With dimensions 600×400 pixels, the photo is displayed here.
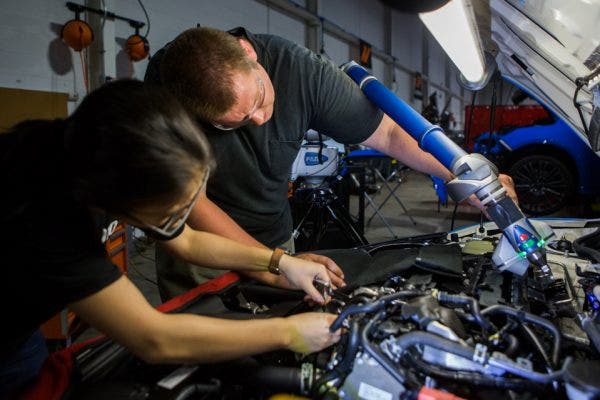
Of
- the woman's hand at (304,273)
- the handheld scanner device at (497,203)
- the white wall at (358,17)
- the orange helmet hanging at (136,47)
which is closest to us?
the handheld scanner device at (497,203)

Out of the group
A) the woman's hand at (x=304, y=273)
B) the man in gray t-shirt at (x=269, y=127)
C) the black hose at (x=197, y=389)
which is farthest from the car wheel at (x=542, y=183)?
the black hose at (x=197, y=389)

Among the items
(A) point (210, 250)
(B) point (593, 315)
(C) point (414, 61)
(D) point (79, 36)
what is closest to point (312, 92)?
(A) point (210, 250)

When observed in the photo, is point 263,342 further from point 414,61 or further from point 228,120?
point 414,61

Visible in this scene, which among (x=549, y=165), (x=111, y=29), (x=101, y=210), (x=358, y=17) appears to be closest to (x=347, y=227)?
(x=101, y=210)

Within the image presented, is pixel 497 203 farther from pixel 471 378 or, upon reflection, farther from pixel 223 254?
pixel 223 254

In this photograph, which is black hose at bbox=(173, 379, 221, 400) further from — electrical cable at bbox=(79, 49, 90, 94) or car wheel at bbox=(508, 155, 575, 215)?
car wheel at bbox=(508, 155, 575, 215)

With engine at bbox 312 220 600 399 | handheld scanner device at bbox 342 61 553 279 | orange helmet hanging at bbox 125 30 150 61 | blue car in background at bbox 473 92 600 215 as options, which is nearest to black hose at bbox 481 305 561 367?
engine at bbox 312 220 600 399

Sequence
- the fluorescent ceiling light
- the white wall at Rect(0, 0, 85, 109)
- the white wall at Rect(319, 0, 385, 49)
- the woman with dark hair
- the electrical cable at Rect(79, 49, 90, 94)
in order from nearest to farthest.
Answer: the woman with dark hair, the fluorescent ceiling light, the white wall at Rect(0, 0, 85, 109), the electrical cable at Rect(79, 49, 90, 94), the white wall at Rect(319, 0, 385, 49)

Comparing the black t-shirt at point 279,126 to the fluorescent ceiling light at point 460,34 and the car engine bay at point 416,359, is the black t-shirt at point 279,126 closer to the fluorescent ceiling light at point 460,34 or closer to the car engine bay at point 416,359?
the fluorescent ceiling light at point 460,34

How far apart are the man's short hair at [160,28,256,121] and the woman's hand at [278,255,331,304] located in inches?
19.3

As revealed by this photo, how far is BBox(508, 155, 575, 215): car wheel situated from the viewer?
4531 mm

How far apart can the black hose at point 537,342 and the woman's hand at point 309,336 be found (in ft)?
1.29

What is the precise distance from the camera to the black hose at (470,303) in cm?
83

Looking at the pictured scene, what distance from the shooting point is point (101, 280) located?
0.75 metres
